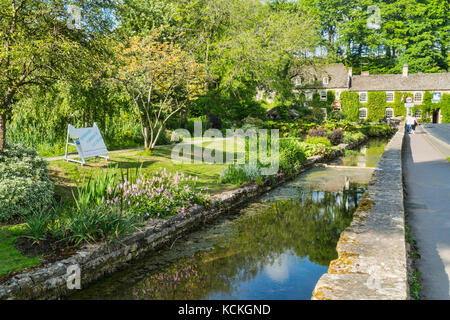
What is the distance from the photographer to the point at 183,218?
6.59 meters

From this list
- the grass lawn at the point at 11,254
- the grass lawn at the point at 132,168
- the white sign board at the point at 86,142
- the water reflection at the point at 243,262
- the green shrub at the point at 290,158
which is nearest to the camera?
the grass lawn at the point at 11,254

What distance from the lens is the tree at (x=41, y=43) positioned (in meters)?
6.26

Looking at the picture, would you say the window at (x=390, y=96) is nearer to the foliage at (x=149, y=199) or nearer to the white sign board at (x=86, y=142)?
the white sign board at (x=86, y=142)

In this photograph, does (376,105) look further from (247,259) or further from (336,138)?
(247,259)

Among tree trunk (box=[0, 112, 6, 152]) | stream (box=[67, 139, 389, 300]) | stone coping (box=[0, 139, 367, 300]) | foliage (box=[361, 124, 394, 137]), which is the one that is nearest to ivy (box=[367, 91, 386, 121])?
foliage (box=[361, 124, 394, 137])

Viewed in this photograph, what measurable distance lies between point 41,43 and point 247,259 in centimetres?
502

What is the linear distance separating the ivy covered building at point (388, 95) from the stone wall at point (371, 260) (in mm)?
47294

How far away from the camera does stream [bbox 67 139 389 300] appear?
4.52 meters

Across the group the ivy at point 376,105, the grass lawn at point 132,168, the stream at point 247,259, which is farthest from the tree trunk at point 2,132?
the ivy at point 376,105
